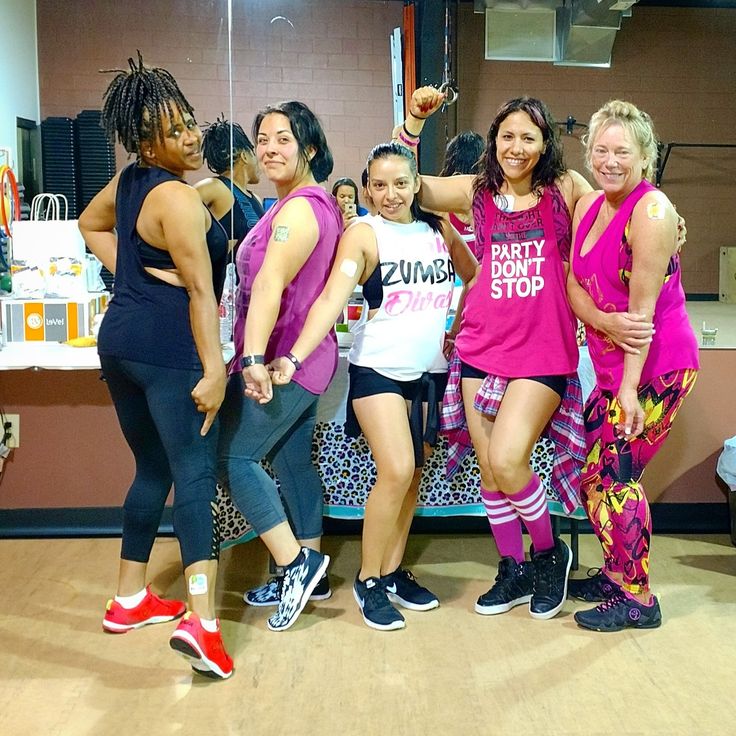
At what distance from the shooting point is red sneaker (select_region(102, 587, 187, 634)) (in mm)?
2336

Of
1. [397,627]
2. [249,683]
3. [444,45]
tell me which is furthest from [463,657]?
[444,45]

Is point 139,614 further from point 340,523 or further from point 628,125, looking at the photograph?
point 628,125

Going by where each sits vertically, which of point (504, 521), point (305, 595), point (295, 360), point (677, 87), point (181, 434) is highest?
point (677, 87)

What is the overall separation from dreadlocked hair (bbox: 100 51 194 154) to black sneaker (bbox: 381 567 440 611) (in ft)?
4.28

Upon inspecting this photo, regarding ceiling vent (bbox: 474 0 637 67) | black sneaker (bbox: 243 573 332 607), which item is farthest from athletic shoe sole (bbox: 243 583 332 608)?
ceiling vent (bbox: 474 0 637 67)

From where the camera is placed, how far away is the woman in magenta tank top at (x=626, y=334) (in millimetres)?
2203

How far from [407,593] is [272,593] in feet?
1.24

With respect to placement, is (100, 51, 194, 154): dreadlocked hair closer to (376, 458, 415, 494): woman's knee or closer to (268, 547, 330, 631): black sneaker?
(376, 458, 415, 494): woman's knee

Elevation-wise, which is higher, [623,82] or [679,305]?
[623,82]

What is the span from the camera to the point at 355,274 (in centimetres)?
230

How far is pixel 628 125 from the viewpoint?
2.21 meters

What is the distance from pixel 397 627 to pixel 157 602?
64cm

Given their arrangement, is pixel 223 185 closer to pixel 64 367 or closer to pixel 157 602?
pixel 64 367

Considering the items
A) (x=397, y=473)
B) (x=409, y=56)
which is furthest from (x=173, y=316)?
(x=409, y=56)
